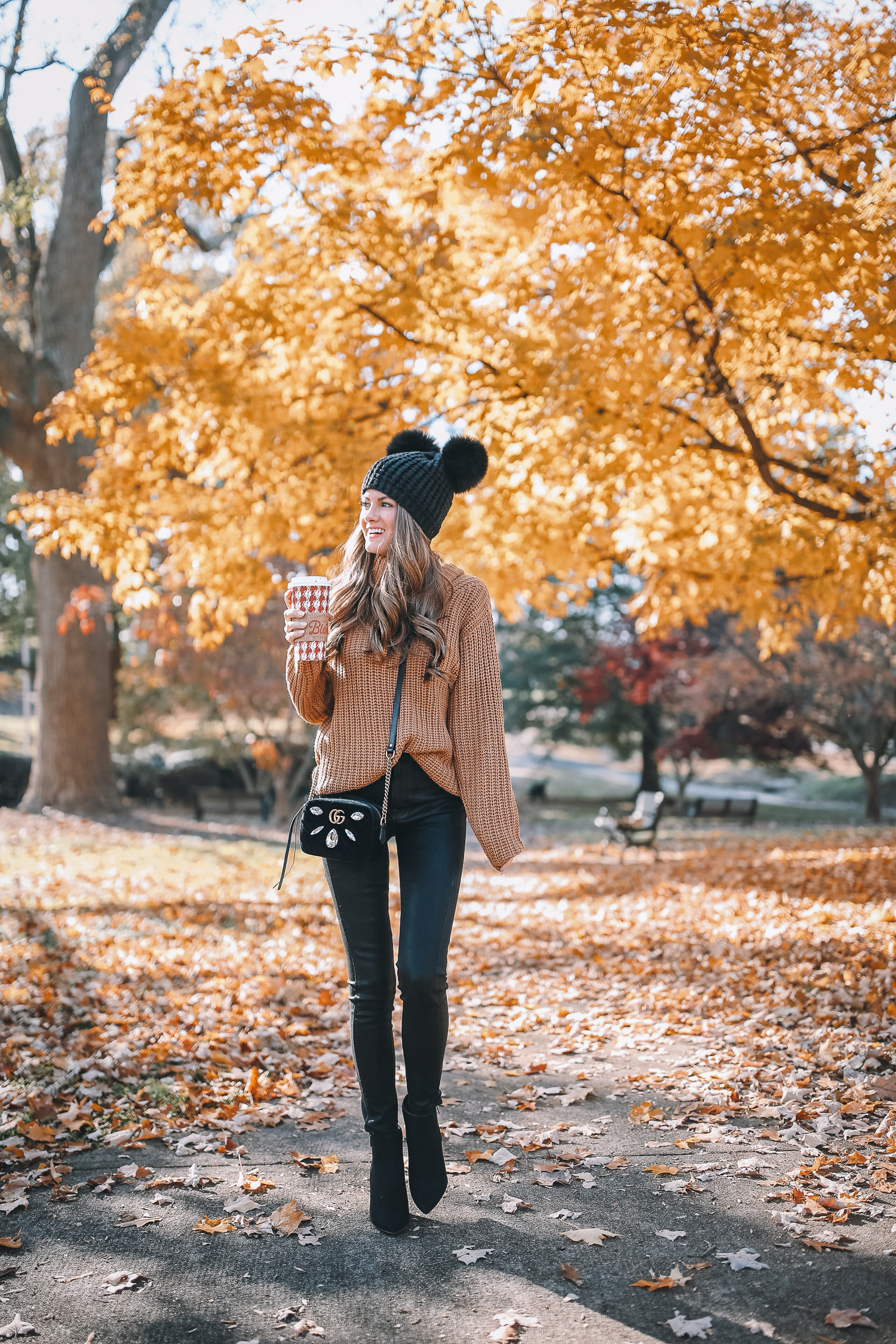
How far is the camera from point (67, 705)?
13.6m

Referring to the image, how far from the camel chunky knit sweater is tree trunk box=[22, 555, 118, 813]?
1153cm

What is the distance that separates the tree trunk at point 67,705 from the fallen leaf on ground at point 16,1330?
1191cm

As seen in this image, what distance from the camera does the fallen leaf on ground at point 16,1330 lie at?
2266 mm

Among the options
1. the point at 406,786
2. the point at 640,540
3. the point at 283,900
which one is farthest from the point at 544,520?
the point at 406,786

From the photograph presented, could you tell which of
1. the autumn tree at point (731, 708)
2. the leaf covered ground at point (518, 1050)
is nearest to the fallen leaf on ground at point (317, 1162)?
the leaf covered ground at point (518, 1050)

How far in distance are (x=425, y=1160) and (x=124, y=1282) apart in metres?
0.82

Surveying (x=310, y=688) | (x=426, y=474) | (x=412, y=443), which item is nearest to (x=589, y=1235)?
(x=310, y=688)

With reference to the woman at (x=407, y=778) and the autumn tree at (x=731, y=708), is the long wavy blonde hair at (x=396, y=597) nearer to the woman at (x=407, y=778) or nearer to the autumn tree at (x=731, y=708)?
the woman at (x=407, y=778)

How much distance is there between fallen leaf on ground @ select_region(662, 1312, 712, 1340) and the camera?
2254mm

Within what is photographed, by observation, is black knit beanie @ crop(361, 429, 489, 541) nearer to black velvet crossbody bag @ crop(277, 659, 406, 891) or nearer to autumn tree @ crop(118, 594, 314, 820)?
black velvet crossbody bag @ crop(277, 659, 406, 891)

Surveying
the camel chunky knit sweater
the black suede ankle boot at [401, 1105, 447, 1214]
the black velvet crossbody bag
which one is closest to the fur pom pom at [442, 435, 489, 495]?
the camel chunky knit sweater

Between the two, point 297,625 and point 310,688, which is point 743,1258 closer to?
point 310,688

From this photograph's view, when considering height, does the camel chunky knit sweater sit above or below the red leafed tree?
→ below

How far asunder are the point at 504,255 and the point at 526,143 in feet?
5.00
